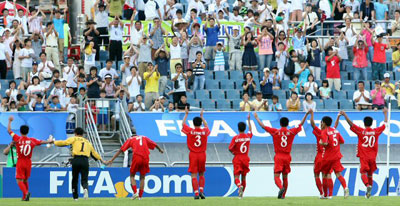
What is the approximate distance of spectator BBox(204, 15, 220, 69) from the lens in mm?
33625

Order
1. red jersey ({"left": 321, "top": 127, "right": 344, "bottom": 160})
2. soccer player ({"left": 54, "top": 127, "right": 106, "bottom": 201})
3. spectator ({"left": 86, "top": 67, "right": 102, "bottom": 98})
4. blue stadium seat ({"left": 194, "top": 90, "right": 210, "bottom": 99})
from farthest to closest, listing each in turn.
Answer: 1. blue stadium seat ({"left": 194, "top": 90, "right": 210, "bottom": 99})
2. spectator ({"left": 86, "top": 67, "right": 102, "bottom": 98})
3. soccer player ({"left": 54, "top": 127, "right": 106, "bottom": 201})
4. red jersey ({"left": 321, "top": 127, "right": 344, "bottom": 160})

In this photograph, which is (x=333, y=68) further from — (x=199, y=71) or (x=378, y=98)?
(x=199, y=71)

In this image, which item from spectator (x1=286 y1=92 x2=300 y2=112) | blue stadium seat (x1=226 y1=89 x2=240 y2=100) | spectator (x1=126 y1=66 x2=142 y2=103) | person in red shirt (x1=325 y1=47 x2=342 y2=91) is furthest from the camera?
person in red shirt (x1=325 y1=47 x2=342 y2=91)

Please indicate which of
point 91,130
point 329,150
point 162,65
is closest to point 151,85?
point 162,65

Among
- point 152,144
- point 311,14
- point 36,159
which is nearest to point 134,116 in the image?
point 36,159

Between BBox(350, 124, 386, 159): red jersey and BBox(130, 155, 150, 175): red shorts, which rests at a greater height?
BBox(350, 124, 386, 159): red jersey

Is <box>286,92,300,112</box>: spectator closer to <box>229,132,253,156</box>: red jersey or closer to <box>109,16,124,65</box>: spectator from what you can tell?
<box>109,16,124,65</box>: spectator

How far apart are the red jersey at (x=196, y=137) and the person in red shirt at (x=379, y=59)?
37.5 ft

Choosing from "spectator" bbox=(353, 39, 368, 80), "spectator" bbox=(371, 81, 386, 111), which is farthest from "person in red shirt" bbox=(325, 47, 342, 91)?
"spectator" bbox=(371, 81, 386, 111)

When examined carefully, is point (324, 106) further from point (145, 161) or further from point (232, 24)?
point (145, 161)

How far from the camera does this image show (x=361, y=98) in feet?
106

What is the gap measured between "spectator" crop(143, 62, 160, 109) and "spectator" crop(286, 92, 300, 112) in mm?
4014

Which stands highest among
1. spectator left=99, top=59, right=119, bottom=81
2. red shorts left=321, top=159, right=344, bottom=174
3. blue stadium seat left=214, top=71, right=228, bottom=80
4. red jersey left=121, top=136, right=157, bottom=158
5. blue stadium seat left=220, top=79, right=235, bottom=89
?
spectator left=99, top=59, right=119, bottom=81

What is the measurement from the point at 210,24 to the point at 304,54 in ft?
10.5
